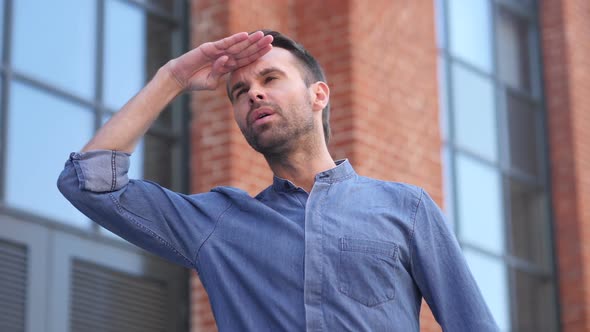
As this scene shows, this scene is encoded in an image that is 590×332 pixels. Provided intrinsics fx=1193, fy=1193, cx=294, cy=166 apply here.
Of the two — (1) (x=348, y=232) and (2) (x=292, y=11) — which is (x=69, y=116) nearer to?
(2) (x=292, y=11)

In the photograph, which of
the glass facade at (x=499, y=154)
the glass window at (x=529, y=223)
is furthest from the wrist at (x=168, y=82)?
the glass window at (x=529, y=223)

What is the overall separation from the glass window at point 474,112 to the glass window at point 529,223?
1.44 ft

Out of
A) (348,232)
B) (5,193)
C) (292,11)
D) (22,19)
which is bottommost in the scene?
(348,232)

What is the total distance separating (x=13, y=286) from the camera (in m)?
5.68

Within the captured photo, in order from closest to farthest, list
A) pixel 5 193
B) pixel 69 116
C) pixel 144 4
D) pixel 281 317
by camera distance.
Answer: pixel 281 317, pixel 5 193, pixel 69 116, pixel 144 4

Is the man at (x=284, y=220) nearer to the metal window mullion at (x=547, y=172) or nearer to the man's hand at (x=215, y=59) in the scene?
the man's hand at (x=215, y=59)

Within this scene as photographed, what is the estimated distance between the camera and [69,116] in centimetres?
622

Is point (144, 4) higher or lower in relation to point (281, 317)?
higher

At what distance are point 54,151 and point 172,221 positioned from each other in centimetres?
285

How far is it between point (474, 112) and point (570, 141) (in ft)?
3.18

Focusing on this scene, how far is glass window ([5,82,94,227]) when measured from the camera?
584 centimetres

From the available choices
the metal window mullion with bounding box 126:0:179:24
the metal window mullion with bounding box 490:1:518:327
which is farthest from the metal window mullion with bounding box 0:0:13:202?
the metal window mullion with bounding box 490:1:518:327

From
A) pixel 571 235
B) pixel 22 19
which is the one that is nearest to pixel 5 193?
pixel 22 19

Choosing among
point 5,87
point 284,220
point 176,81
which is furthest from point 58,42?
point 284,220
